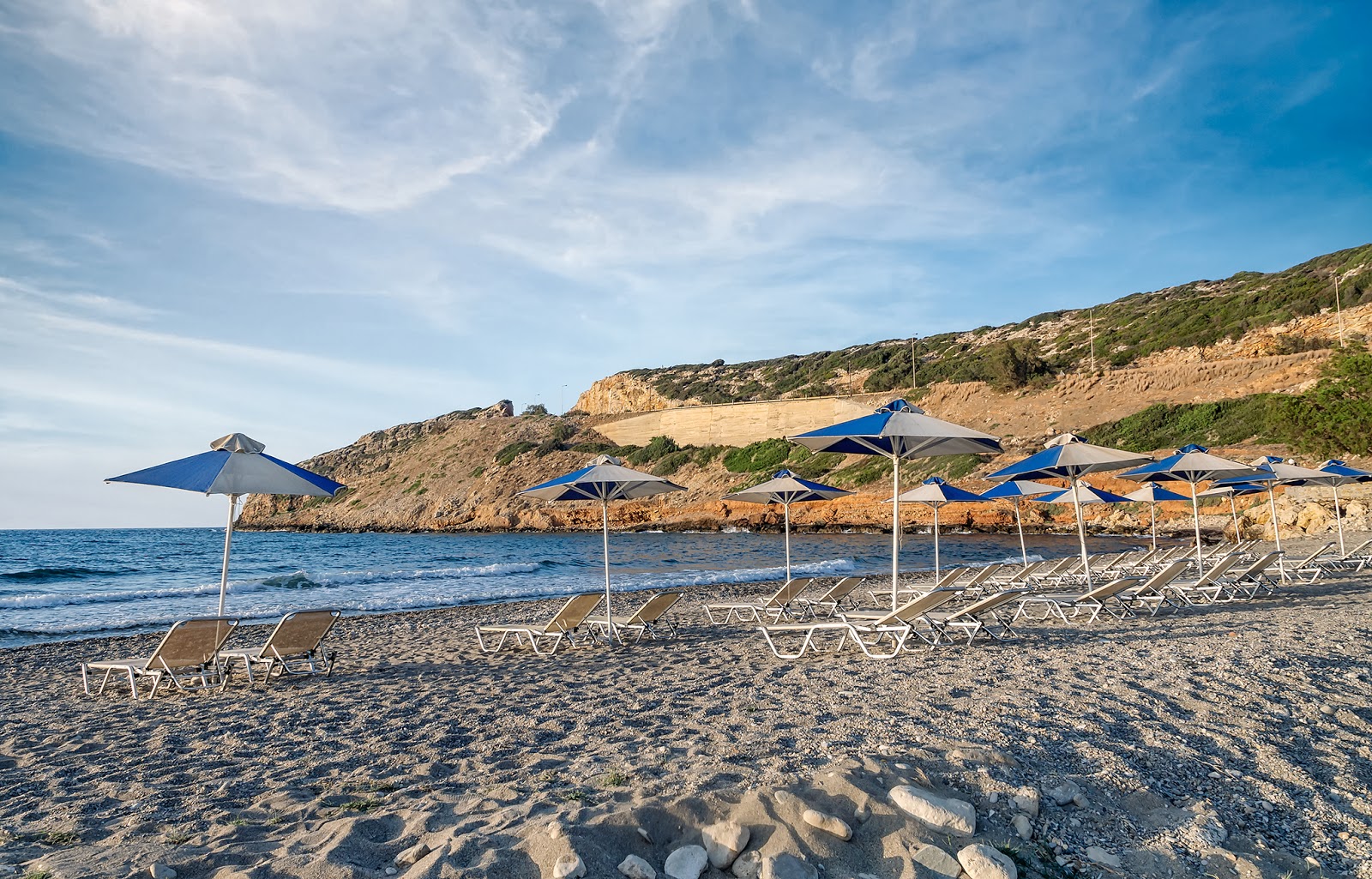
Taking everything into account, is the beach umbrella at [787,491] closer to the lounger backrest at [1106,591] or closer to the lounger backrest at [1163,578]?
the lounger backrest at [1106,591]

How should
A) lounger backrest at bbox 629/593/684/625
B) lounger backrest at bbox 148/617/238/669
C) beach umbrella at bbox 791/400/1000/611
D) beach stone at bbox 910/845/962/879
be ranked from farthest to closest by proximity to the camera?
lounger backrest at bbox 629/593/684/625 → beach umbrella at bbox 791/400/1000/611 → lounger backrest at bbox 148/617/238/669 → beach stone at bbox 910/845/962/879

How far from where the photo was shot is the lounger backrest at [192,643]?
6.12m

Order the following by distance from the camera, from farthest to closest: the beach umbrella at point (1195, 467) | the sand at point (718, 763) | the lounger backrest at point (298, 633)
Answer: the beach umbrella at point (1195, 467)
the lounger backrest at point (298, 633)
the sand at point (718, 763)

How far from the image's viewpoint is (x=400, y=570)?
73.5 ft

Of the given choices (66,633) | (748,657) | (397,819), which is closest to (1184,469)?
(748,657)

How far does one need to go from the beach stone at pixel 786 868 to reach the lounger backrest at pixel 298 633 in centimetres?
523

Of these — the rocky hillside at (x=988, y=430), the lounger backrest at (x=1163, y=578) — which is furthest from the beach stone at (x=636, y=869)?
the rocky hillside at (x=988, y=430)

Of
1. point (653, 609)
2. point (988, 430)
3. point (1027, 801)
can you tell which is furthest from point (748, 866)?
point (988, 430)

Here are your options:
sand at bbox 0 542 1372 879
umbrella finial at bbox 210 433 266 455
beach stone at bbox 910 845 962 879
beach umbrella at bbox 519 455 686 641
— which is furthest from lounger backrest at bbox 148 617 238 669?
beach stone at bbox 910 845 962 879

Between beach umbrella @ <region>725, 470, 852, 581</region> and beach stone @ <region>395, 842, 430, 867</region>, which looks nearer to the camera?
beach stone @ <region>395, 842, 430, 867</region>

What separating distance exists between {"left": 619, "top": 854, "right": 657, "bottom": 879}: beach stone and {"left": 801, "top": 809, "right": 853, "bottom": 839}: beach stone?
59cm

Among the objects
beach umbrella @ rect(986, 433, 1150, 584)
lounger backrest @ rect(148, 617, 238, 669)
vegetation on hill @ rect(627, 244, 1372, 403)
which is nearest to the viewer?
lounger backrest @ rect(148, 617, 238, 669)

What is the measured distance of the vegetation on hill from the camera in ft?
141

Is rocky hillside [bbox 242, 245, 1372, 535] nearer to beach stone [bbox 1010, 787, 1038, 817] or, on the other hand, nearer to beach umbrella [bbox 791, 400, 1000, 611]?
beach umbrella [bbox 791, 400, 1000, 611]
